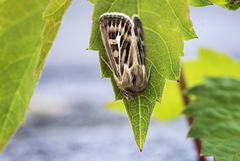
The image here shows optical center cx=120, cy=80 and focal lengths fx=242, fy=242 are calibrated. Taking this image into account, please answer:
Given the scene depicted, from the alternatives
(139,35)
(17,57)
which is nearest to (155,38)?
(139,35)

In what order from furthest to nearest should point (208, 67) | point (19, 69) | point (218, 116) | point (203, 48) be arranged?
point (208, 67) < point (203, 48) < point (218, 116) < point (19, 69)

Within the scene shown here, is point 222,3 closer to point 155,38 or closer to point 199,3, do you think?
point 199,3

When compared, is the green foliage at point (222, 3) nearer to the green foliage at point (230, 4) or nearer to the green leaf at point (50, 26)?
the green foliage at point (230, 4)

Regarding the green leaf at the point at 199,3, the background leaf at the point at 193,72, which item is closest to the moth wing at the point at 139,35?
the green leaf at the point at 199,3

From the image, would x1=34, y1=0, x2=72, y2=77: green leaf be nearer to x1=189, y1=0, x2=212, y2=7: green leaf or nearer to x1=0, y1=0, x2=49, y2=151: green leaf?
x1=0, y1=0, x2=49, y2=151: green leaf

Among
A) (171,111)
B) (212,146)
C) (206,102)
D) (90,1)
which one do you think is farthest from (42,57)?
(171,111)

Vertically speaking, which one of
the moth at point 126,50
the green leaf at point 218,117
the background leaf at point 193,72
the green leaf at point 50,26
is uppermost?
the green leaf at point 50,26

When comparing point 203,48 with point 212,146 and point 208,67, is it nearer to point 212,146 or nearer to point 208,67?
point 208,67
